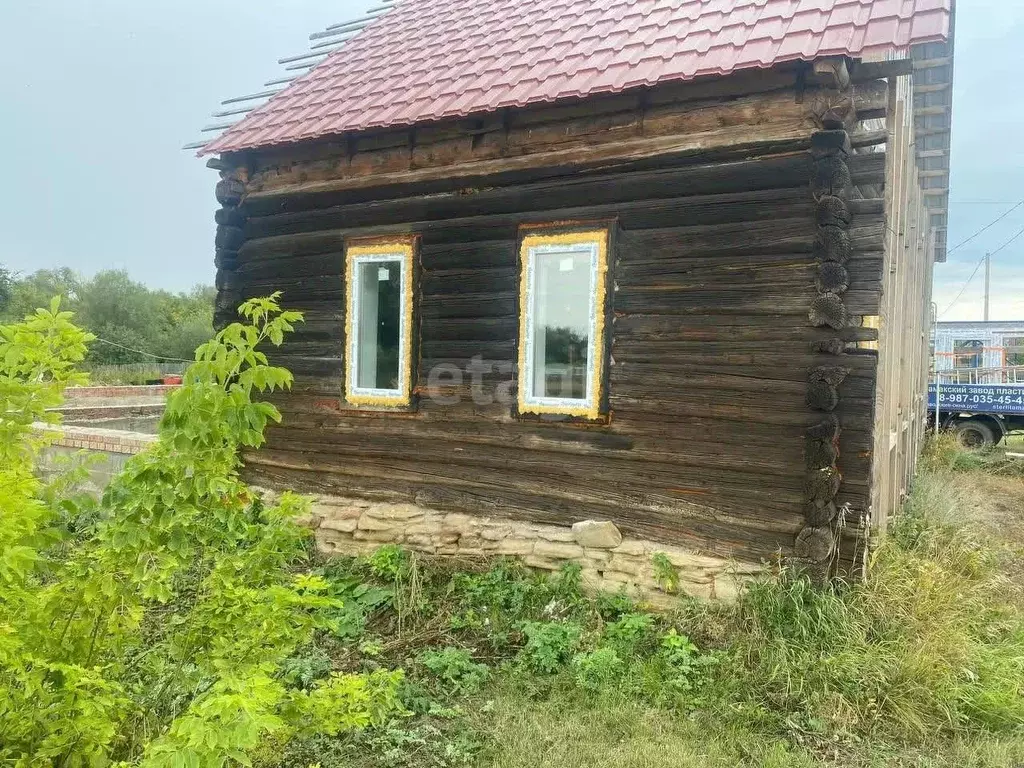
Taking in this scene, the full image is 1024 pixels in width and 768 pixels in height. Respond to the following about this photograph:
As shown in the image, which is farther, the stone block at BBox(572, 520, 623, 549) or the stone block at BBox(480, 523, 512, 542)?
the stone block at BBox(480, 523, 512, 542)

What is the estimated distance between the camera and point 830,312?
468cm

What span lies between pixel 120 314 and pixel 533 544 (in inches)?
1650

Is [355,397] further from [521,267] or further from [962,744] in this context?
[962,744]

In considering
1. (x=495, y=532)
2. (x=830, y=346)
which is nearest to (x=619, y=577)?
(x=495, y=532)

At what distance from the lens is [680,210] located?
529 cm

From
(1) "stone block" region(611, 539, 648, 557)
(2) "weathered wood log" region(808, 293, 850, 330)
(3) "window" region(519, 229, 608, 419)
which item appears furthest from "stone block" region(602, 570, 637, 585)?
(2) "weathered wood log" region(808, 293, 850, 330)

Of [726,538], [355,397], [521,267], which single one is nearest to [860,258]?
[726,538]

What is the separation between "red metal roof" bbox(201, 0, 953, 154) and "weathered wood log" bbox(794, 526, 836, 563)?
10.2 ft

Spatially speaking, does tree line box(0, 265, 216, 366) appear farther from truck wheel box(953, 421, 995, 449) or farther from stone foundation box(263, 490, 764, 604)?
truck wheel box(953, 421, 995, 449)

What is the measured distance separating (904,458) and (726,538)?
16.9 ft

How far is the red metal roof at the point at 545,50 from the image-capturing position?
4.71m

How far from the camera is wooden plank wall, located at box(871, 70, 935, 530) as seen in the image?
215 inches

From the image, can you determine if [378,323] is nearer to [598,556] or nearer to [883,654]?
[598,556]

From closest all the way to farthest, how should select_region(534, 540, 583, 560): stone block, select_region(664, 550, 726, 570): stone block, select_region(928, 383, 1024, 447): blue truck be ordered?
select_region(664, 550, 726, 570): stone block → select_region(534, 540, 583, 560): stone block → select_region(928, 383, 1024, 447): blue truck
